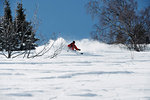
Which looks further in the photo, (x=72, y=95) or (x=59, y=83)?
(x=59, y=83)

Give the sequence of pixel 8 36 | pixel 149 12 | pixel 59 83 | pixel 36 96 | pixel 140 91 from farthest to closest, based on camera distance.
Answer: pixel 149 12
pixel 8 36
pixel 59 83
pixel 140 91
pixel 36 96

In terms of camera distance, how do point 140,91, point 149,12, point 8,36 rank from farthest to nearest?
point 149,12
point 8,36
point 140,91

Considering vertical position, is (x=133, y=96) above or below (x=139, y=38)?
below

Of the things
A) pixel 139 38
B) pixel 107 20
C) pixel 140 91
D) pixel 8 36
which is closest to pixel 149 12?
pixel 139 38

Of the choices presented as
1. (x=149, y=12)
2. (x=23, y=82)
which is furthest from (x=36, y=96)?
(x=149, y=12)

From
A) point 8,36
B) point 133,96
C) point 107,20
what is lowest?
point 133,96

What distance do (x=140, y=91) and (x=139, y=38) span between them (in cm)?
1017

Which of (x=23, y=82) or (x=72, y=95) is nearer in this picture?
(x=72, y=95)

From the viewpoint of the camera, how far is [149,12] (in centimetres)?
1005

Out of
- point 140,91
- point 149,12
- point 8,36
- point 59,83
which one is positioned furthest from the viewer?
point 149,12

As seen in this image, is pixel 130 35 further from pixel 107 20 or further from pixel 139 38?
pixel 107 20

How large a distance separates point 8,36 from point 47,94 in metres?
4.01

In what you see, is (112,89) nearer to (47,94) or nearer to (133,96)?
(133,96)

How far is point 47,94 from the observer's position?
1.09m
